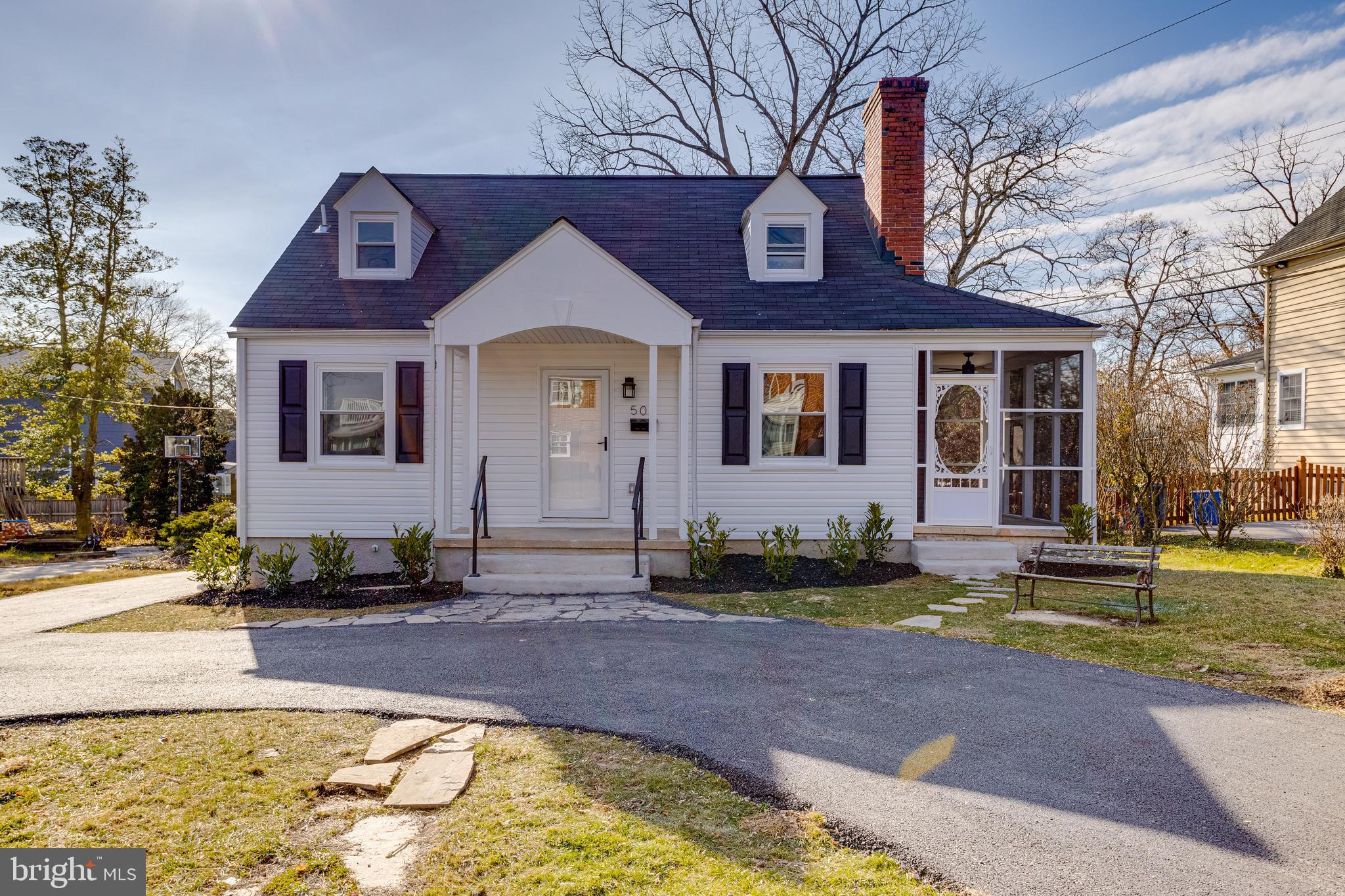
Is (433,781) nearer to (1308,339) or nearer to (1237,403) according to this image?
(1308,339)

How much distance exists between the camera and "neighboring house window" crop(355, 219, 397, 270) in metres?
11.3

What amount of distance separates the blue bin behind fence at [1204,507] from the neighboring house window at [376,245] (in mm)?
14011

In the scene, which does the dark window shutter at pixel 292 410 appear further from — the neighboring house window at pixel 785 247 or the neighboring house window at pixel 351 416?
the neighboring house window at pixel 785 247

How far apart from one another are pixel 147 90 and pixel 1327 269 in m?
21.6

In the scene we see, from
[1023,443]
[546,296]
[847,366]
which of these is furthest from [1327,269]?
[546,296]

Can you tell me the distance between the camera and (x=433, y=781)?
358cm

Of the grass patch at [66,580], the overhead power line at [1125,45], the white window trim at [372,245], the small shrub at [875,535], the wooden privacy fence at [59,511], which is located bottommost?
the grass patch at [66,580]

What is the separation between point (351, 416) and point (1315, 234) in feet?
65.3

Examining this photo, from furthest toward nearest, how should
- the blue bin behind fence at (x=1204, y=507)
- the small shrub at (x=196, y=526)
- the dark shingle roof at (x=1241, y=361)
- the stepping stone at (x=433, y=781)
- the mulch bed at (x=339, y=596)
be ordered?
the dark shingle roof at (x=1241, y=361), the blue bin behind fence at (x=1204, y=507), the small shrub at (x=196, y=526), the mulch bed at (x=339, y=596), the stepping stone at (x=433, y=781)

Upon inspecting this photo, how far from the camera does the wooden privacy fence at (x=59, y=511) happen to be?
20781mm

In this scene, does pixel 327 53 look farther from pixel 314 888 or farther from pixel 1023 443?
pixel 1023 443

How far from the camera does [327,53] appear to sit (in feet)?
33.9

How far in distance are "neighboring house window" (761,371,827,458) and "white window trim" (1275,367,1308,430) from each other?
1293 cm

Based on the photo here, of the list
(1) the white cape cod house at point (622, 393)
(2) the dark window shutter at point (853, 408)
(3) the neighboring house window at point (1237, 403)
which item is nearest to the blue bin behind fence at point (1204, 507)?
(1) the white cape cod house at point (622, 393)
